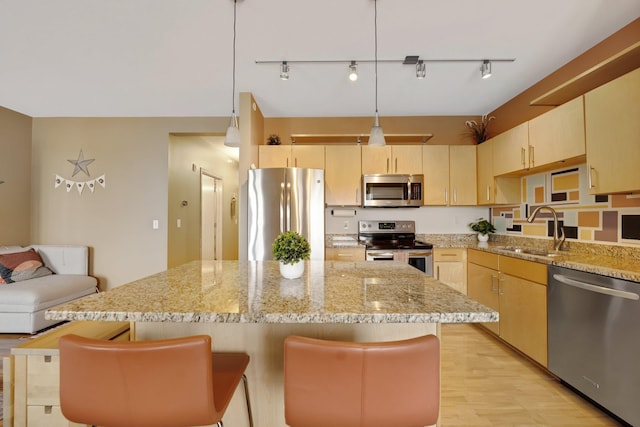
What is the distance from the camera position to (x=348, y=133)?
3.93 metres

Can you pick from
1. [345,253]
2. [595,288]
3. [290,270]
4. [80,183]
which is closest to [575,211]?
[595,288]

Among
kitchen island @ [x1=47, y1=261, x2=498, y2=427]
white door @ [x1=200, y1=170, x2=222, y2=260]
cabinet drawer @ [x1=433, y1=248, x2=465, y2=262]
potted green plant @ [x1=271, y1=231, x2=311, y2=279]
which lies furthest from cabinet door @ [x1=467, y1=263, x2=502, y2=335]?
white door @ [x1=200, y1=170, x2=222, y2=260]

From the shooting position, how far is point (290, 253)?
4.58 ft

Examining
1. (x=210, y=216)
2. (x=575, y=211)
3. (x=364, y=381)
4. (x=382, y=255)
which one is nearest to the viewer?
(x=364, y=381)

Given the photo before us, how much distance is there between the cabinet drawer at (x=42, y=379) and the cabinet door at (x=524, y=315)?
118 inches

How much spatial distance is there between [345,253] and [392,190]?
101cm

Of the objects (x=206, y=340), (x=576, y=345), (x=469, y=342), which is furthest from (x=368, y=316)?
(x=469, y=342)

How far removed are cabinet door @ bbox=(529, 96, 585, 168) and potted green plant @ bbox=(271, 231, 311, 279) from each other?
7.52 ft

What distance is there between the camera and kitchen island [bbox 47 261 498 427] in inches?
36.0

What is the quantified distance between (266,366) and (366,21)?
7.65 feet

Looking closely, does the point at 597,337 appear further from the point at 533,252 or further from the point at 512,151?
the point at 512,151

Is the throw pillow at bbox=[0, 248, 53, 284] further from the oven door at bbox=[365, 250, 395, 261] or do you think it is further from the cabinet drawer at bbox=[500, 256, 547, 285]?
the cabinet drawer at bbox=[500, 256, 547, 285]

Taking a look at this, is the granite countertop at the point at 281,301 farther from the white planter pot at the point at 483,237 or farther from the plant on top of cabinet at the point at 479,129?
the plant on top of cabinet at the point at 479,129

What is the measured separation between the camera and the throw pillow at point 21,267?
3.17m
